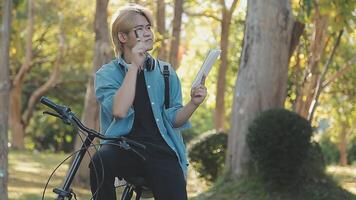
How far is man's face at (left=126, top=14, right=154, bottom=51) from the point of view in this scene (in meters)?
3.95

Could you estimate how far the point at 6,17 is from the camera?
347 inches

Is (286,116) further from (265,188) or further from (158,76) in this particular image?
(158,76)

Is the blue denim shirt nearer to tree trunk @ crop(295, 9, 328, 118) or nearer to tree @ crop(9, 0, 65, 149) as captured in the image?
tree trunk @ crop(295, 9, 328, 118)

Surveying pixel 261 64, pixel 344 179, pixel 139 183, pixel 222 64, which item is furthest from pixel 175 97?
pixel 222 64

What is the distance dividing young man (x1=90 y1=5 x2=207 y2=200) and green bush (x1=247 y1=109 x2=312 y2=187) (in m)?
5.76

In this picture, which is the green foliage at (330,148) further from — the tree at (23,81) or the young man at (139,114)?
the young man at (139,114)

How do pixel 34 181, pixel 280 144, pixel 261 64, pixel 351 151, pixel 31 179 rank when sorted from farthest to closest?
pixel 351 151 → pixel 31 179 → pixel 34 181 → pixel 261 64 → pixel 280 144

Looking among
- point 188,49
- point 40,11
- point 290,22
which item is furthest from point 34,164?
point 290,22

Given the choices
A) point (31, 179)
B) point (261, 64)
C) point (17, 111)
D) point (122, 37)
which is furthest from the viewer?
point (17, 111)

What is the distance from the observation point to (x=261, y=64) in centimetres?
1077

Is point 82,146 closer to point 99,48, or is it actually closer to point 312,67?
point 99,48

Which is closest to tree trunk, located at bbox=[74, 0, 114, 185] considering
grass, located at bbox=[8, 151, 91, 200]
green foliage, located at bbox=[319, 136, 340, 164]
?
grass, located at bbox=[8, 151, 91, 200]

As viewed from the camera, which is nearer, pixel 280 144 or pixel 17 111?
pixel 280 144

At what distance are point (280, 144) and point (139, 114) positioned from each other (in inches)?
238
